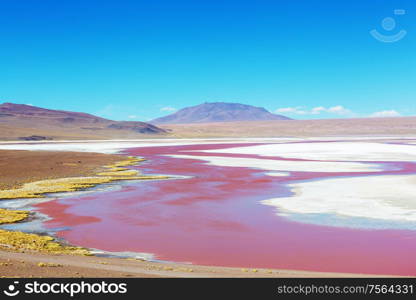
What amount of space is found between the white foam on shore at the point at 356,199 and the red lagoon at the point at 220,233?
1.25 meters

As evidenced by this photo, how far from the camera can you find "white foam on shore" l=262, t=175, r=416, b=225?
1943 cm

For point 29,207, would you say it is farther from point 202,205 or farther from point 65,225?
point 202,205

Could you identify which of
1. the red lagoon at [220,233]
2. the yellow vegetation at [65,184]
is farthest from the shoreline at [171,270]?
the yellow vegetation at [65,184]

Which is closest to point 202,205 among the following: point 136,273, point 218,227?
point 218,227

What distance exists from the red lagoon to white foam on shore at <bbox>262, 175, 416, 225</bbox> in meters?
1.25

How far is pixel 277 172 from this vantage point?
35594 mm

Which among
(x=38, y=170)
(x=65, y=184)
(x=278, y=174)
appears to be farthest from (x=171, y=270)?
(x=38, y=170)

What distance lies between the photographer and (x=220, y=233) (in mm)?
16375

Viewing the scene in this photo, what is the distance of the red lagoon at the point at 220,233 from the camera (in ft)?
43.2

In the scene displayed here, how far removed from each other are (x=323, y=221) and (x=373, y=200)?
17.4ft

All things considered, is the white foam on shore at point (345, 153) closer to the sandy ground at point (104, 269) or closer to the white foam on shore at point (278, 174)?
the white foam on shore at point (278, 174)

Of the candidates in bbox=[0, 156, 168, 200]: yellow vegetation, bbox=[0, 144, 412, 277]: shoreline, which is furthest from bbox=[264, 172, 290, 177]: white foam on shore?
bbox=[0, 144, 412, 277]: shoreline

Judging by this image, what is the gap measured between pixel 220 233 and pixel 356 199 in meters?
8.91

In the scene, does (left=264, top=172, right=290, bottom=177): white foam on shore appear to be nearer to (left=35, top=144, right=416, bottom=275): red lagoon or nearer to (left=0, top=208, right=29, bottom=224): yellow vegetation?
(left=35, top=144, right=416, bottom=275): red lagoon
